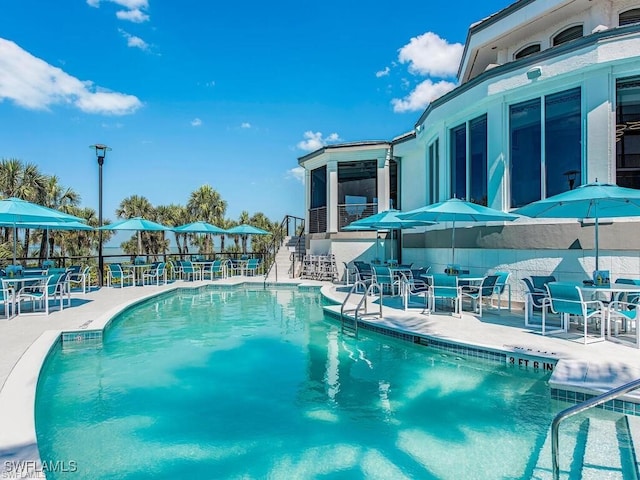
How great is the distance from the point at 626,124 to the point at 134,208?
38.6 metres

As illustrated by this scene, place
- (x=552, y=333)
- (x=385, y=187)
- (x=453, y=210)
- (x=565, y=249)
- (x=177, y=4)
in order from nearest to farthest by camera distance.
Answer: (x=552, y=333) → (x=453, y=210) → (x=565, y=249) → (x=177, y=4) → (x=385, y=187)

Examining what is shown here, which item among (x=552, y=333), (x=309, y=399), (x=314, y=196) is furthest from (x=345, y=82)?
(x=309, y=399)

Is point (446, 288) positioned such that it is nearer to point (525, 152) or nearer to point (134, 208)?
point (525, 152)

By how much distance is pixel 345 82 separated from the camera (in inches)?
960

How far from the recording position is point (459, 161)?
11.8 m

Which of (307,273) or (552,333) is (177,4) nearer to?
(307,273)

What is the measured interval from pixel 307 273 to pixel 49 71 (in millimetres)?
18669

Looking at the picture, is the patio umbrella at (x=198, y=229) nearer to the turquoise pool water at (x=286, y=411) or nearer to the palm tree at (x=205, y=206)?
the turquoise pool water at (x=286, y=411)

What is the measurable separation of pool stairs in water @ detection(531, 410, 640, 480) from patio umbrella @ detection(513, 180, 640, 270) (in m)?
3.72

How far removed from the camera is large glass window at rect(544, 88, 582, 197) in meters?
8.96

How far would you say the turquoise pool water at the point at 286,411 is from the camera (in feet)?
12.2

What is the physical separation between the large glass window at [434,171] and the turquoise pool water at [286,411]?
22.9 ft

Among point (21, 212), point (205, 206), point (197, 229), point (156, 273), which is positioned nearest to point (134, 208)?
point (205, 206)

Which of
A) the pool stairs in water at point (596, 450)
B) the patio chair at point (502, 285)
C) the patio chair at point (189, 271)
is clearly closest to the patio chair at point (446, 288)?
the patio chair at point (502, 285)
